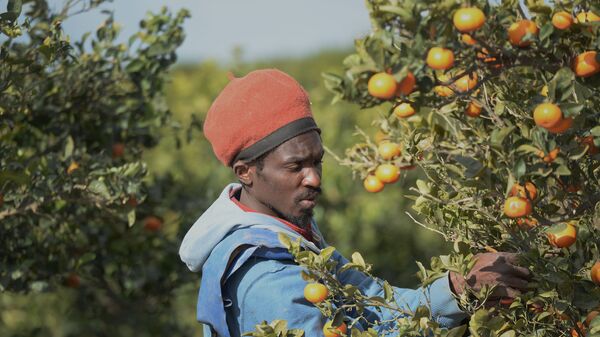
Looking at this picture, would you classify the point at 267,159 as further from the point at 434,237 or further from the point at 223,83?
the point at 223,83

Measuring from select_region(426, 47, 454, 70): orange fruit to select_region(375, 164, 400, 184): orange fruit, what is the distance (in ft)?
2.89

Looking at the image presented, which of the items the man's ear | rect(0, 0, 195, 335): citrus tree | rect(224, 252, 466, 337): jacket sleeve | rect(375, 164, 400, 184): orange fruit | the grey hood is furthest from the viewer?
rect(0, 0, 195, 335): citrus tree

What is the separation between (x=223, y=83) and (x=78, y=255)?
3726mm

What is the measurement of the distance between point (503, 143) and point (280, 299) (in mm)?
683

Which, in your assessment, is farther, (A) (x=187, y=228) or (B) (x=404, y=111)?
(A) (x=187, y=228)

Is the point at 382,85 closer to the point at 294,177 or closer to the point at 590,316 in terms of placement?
the point at 294,177

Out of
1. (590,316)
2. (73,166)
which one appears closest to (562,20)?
(590,316)

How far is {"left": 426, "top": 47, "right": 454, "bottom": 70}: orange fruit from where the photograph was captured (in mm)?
1875

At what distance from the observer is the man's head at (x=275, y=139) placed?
2.54 metres

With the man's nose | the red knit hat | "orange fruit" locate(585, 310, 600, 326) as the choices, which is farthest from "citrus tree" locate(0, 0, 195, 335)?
"orange fruit" locate(585, 310, 600, 326)

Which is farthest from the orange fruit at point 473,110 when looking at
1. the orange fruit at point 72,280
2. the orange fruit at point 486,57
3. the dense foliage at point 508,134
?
the orange fruit at point 72,280

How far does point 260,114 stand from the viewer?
8.34 ft

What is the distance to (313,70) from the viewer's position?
1161 centimetres

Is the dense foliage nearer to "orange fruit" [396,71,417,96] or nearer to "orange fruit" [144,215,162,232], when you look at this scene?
"orange fruit" [396,71,417,96]
